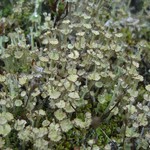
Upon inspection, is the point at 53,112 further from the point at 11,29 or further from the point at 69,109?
the point at 11,29

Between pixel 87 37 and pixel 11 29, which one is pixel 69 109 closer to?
pixel 87 37

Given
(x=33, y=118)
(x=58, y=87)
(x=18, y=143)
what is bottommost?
(x=18, y=143)

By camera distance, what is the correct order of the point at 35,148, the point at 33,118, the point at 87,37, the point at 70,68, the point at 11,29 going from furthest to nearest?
the point at 11,29 < the point at 87,37 < the point at 70,68 < the point at 33,118 < the point at 35,148

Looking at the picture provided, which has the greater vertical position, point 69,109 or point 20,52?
point 20,52

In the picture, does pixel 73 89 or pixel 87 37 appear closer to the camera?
pixel 73 89

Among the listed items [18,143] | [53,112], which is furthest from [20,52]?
[18,143]

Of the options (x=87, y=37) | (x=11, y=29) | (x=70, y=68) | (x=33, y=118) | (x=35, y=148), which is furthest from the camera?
(x=11, y=29)
